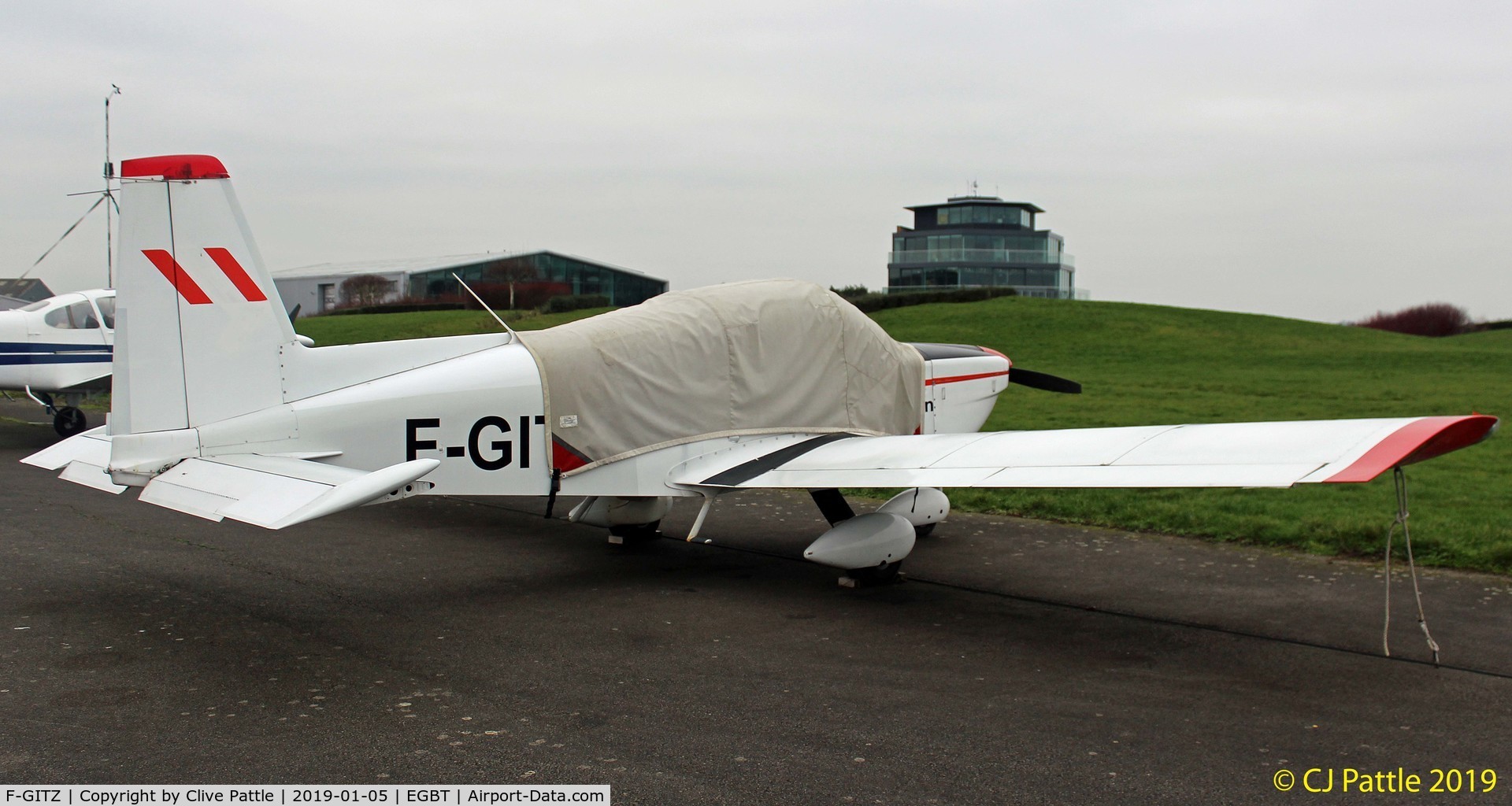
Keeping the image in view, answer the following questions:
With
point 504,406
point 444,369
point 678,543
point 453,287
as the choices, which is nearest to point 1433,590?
point 678,543

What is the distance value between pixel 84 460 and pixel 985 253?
242ft

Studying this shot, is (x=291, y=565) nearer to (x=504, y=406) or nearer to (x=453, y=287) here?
(x=504, y=406)

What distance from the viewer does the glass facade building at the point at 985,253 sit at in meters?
77.0

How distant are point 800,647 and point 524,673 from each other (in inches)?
60.2

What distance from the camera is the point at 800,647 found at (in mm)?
6086

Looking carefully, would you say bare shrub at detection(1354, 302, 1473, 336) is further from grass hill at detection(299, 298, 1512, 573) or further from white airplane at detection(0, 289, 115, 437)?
white airplane at detection(0, 289, 115, 437)

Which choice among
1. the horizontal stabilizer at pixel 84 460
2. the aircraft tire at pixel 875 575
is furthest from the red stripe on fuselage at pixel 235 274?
the aircraft tire at pixel 875 575

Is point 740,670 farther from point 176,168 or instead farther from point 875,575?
point 176,168

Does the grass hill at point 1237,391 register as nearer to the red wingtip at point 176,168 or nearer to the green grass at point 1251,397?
the green grass at point 1251,397

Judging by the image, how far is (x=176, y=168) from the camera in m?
6.41

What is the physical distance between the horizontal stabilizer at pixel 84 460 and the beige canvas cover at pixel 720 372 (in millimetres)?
2752

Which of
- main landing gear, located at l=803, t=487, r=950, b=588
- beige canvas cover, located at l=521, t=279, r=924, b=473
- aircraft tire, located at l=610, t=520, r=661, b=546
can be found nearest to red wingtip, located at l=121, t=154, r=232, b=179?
beige canvas cover, located at l=521, t=279, r=924, b=473

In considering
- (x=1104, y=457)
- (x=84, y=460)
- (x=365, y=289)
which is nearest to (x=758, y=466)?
(x=1104, y=457)

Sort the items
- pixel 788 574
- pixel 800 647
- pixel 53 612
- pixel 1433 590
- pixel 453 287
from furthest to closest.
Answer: pixel 453 287 < pixel 788 574 < pixel 1433 590 < pixel 53 612 < pixel 800 647
